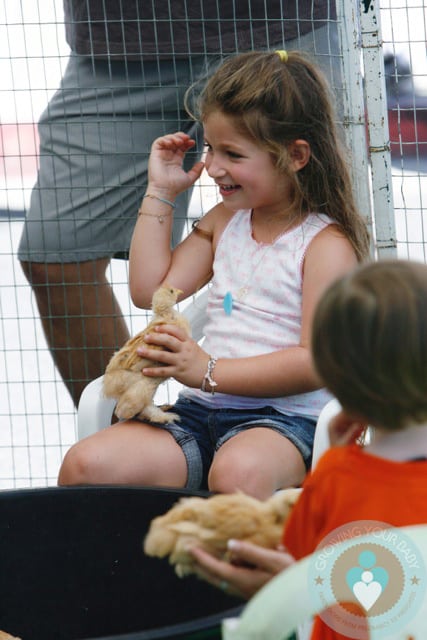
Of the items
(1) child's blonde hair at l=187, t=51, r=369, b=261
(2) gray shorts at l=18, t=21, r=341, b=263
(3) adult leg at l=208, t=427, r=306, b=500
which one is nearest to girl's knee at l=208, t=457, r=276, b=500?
→ (3) adult leg at l=208, t=427, r=306, b=500

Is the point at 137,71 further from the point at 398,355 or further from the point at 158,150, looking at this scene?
the point at 398,355

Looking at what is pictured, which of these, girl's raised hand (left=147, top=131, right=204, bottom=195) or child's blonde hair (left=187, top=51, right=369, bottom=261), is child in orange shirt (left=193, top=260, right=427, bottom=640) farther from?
girl's raised hand (left=147, top=131, right=204, bottom=195)

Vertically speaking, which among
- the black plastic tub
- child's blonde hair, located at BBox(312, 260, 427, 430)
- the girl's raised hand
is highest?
the girl's raised hand

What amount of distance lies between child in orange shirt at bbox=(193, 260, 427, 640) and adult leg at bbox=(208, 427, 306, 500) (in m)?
0.49

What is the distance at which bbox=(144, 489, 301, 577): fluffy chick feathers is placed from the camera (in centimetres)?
100

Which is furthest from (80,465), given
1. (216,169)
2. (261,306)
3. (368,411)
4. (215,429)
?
(368,411)

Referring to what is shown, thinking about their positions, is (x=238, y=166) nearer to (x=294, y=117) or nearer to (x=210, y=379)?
(x=294, y=117)

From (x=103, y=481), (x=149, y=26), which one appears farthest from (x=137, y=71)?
(x=103, y=481)

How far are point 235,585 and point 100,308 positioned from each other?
141 centimetres

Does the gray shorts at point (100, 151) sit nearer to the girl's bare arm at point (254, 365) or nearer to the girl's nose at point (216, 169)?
the girl's nose at point (216, 169)

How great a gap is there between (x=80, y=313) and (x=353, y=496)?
1.44 meters

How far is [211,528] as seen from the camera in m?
1.00

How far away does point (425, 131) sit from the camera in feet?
14.3

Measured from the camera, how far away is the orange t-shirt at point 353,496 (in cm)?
98
